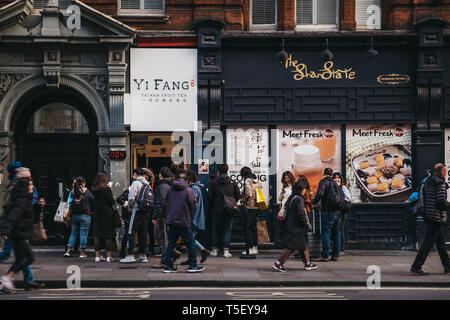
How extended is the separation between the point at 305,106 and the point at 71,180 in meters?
6.01

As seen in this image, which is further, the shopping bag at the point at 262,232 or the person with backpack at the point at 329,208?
the shopping bag at the point at 262,232

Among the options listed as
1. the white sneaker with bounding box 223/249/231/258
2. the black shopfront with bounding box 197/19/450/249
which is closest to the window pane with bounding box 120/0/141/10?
the black shopfront with bounding box 197/19/450/249

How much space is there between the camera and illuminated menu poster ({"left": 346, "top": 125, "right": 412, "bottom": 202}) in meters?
14.3

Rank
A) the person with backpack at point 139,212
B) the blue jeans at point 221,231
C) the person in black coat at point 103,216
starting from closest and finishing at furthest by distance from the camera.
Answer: the person with backpack at point 139,212 < the person in black coat at point 103,216 < the blue jeans at point 221,231

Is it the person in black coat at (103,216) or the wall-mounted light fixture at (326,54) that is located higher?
the wall-mounted light fixture at (326,54)

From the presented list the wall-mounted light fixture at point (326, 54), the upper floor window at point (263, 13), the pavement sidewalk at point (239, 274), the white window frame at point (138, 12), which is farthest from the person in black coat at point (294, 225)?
the white window frame at point (138, 12)

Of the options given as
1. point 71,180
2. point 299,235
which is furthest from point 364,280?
point 71,180

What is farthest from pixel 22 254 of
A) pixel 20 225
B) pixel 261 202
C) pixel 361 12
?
pixel 361 12

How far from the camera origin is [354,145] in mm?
14344

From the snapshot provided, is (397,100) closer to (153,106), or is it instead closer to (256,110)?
(256,110)

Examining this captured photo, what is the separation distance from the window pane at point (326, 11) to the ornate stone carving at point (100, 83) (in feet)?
18.3

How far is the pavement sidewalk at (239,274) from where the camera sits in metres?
9.96

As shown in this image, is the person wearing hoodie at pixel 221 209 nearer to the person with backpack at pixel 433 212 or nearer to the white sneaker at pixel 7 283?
the person with backpack at pixel 433 212

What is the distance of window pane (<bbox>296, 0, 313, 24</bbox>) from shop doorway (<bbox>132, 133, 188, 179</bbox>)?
176 inches
